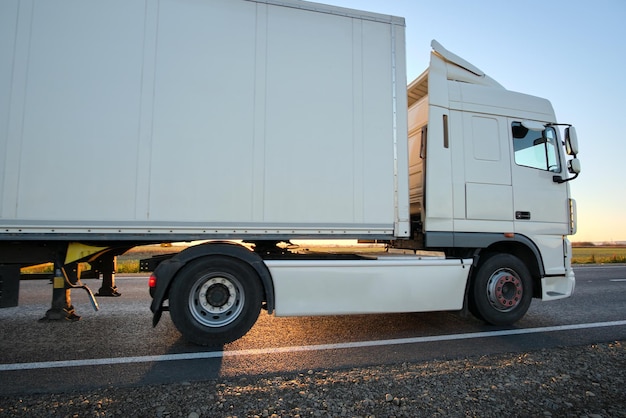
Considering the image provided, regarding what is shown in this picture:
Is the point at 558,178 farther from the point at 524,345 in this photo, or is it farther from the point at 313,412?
the point at 313,412

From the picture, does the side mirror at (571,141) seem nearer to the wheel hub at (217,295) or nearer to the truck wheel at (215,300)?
the truck wheel at (215,300)

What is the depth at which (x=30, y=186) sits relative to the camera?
3711 mm

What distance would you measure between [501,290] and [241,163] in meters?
3.79

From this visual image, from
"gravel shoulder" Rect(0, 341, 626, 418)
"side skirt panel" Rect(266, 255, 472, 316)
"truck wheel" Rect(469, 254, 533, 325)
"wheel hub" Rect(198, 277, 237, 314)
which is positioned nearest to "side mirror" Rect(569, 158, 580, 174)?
"truck wheel" Rect(469, 254, 533, 325)

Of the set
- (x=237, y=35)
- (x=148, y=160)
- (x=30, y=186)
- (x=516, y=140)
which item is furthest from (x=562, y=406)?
(x=30, y=186)

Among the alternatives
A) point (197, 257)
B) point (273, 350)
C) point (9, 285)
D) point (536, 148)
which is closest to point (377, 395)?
point (273, 350)

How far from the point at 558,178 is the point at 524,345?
259cm

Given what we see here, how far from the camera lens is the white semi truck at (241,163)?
12.5 ft

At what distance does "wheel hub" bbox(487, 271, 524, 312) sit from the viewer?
4984 millimetres

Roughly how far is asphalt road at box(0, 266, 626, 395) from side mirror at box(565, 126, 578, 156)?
2.42 metres

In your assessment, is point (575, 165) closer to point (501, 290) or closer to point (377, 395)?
point (501, 290)

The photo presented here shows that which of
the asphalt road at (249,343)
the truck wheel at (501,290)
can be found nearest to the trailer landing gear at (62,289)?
the asphalt road at (249,343)

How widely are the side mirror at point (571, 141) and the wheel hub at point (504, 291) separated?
76.7 inches

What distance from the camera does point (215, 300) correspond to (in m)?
4.15
